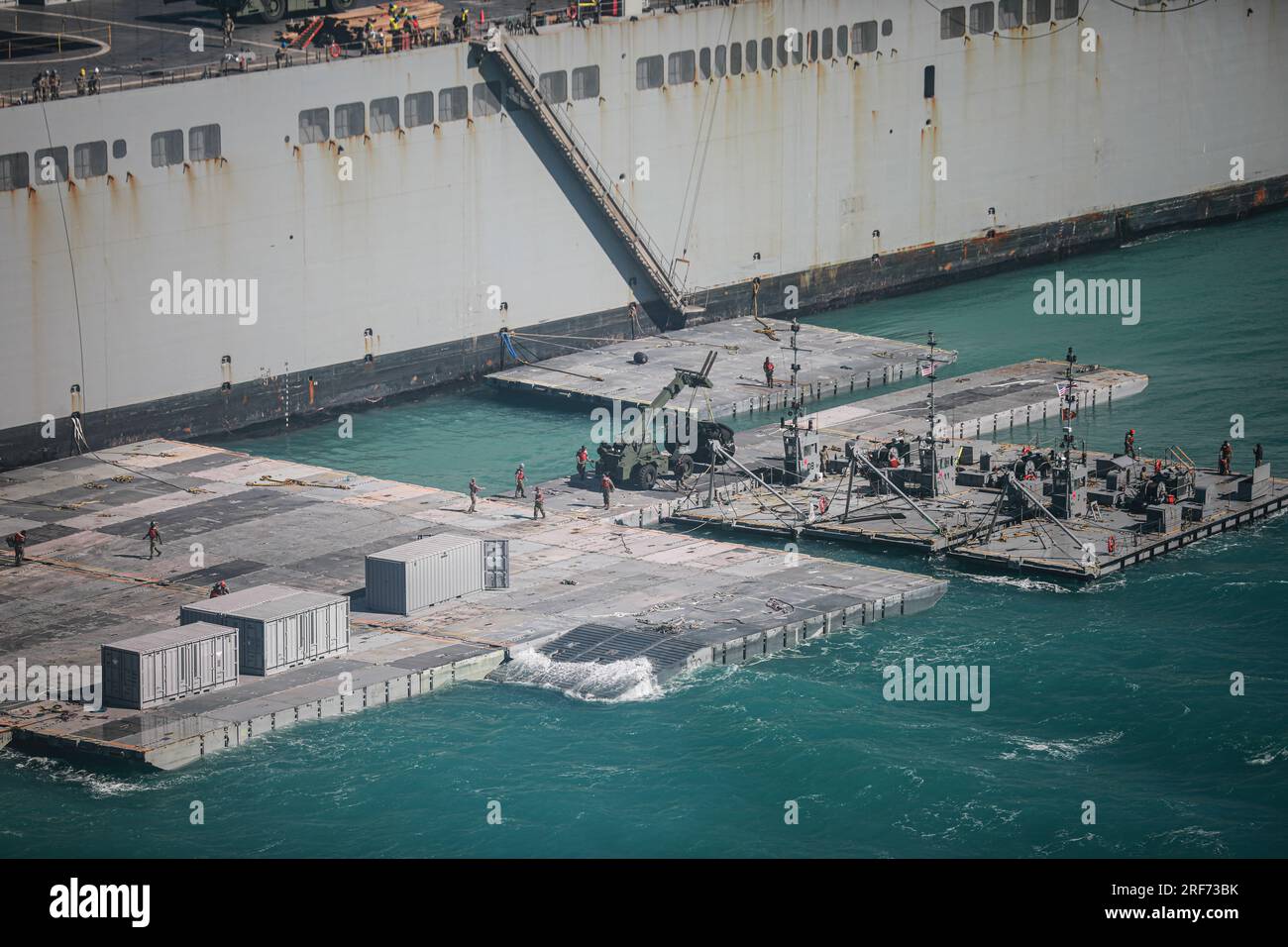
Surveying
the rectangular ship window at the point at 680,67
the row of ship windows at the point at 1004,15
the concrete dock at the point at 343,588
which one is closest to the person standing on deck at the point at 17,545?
the concrete dock at the point at 343,588

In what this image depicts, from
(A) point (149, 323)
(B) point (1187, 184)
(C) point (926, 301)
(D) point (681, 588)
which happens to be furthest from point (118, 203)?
(B) point (1187, 184)

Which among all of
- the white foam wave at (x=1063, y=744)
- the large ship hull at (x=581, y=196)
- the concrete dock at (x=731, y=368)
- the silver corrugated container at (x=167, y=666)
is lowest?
the white foam wave at (x=1063, y=744)

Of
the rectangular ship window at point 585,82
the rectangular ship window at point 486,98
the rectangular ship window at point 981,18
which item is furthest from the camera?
the rectangular ship window at point 981,18

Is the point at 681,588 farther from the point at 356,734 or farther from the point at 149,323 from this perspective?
the point at 149,323

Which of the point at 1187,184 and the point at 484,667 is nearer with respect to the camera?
the point at 484,667

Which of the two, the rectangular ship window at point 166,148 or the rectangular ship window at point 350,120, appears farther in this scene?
the rectangular ship window at point 350,120

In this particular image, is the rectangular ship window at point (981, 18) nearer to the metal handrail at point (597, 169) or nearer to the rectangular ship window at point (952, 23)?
the rectangular ship window at point (952, 23)

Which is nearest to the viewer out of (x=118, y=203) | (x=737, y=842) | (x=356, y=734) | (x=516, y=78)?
(x=737, y=842)

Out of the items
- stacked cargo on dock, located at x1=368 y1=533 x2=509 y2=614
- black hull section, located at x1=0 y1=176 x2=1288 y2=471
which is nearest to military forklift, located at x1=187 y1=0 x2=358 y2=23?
black hull section, located at x1=0 y1=176 x2=1288 y2=471
